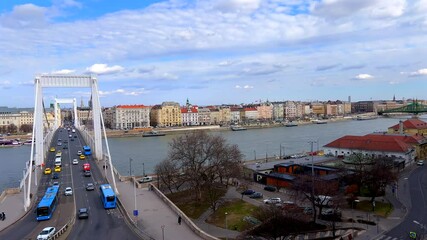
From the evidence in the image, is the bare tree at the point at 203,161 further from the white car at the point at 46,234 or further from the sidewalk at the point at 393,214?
the white car at the point at 46,234

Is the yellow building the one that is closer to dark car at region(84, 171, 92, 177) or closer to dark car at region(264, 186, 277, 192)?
dark car at region(84, 171, 92, 177)

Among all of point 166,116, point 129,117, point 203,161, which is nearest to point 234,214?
point 203,161

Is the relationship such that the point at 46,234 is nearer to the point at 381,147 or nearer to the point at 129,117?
the point at 381,147

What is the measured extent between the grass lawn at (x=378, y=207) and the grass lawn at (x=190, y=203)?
21.0ft

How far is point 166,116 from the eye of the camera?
3730 inches

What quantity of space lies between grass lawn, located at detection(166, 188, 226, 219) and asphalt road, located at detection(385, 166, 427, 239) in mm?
7540

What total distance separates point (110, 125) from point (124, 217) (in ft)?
278

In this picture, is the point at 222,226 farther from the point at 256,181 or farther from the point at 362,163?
the point at 362,163

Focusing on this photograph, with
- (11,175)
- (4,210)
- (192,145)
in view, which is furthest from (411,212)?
(11,175)

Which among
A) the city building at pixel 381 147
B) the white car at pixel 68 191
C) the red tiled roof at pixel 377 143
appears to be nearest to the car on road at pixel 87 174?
the white car at pixel 68 191

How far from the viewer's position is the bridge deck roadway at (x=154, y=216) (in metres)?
11.4

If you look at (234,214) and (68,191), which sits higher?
(68,191)

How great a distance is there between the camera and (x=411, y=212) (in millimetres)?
15766

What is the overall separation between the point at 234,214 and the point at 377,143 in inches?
656
